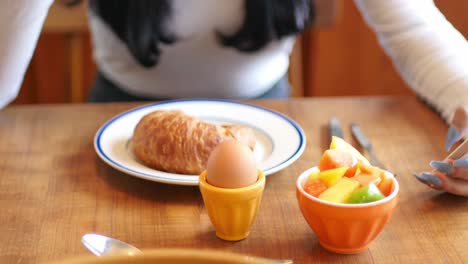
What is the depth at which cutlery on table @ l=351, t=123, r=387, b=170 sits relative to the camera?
0.84 m

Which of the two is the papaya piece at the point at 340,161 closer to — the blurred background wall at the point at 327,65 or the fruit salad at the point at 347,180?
the fruit salad at the point at 347,180

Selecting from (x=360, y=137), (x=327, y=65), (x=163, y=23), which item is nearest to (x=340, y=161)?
(x=360, y=137)

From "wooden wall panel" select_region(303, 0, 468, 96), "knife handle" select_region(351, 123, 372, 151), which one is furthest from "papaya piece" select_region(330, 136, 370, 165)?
"wooden wall panel" select_region(303, 0, 468, 96)

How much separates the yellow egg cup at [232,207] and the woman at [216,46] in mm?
401

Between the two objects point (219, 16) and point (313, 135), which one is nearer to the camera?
point (313, 135)

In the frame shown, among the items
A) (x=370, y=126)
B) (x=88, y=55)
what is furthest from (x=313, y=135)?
(x=88, y=55)

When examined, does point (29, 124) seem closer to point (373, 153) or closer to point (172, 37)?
point (172, 37)

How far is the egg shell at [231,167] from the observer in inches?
24.5

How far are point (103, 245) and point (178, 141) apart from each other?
0.61ft

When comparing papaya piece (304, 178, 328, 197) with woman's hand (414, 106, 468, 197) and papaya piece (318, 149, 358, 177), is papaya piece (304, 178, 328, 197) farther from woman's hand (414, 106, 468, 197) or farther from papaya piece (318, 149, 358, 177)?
woman's hand (414, 106, 468, 197)

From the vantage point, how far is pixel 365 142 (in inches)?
35.4

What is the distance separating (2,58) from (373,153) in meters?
0.55

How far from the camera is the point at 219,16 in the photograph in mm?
1230

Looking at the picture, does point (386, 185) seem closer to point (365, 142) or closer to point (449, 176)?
point (449, 176)
